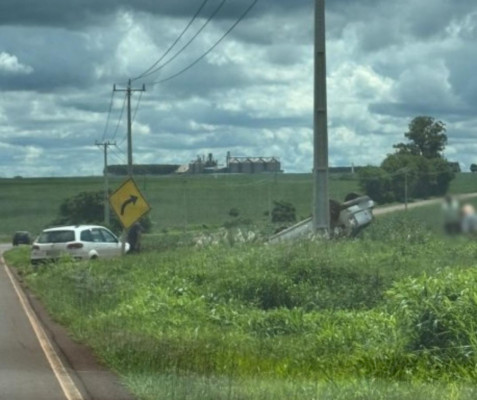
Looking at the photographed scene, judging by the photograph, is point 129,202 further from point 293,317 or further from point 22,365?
point 22,365

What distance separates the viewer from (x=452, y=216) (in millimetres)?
3891

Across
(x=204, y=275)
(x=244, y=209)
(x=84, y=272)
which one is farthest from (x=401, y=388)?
(x=244, y=209)

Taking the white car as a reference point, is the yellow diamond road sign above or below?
above

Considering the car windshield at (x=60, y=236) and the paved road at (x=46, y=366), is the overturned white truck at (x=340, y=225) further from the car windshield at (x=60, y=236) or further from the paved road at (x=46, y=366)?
the car windshield at (x=60, y=236)

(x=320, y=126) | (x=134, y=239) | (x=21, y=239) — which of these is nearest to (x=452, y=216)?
(x=320, y=126)

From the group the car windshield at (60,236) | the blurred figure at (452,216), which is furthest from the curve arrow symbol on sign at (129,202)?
the blurred figure at (452,216)

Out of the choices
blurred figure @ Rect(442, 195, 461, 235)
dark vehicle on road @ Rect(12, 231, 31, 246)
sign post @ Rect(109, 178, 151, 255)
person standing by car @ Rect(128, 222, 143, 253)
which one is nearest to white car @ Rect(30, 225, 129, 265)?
person standing by car @ Rect(128, 222, 143, 253)

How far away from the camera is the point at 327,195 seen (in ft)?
78.3

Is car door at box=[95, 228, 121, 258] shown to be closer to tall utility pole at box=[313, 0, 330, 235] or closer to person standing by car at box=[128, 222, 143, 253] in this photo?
person standing by car at box=[128, 222, 143, 253]

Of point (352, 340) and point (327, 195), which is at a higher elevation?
point (327, 195)

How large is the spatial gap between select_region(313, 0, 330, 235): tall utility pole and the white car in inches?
448

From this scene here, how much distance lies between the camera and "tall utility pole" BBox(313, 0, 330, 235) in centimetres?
2323

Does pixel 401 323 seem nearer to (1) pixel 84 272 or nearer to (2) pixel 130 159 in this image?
(1) pixel 84 272

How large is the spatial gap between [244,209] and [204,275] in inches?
1007
